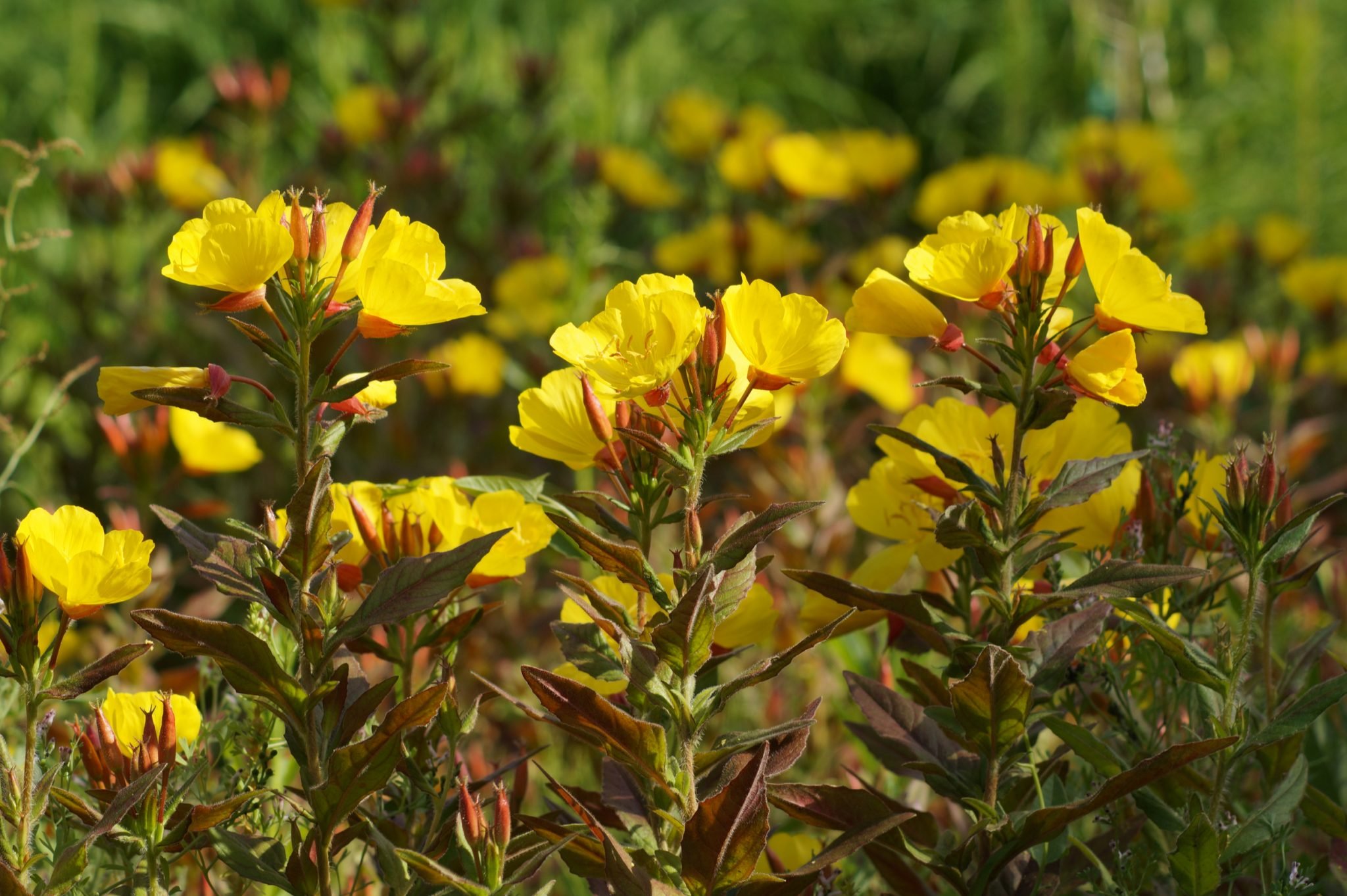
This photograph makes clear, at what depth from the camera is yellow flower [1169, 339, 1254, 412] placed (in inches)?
88.4

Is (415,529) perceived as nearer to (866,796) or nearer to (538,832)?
(538,832)

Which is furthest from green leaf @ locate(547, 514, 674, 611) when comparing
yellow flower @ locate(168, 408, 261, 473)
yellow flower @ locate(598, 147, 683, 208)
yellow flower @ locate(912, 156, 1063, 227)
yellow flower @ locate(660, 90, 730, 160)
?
yellow flower @ locate(660, 90, 730, 160)

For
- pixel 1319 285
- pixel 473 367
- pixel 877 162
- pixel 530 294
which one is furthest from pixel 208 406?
pixel 1319 285

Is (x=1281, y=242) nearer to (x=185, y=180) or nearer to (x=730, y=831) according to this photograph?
(x=185, y=180)

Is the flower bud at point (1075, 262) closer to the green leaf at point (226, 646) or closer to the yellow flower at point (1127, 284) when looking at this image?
the yellow flower at point (1127, 284)

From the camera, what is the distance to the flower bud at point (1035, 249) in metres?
0.93

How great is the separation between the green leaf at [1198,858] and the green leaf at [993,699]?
0.13 meters

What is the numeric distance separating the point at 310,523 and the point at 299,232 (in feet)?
0.63

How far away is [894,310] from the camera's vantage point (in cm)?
101

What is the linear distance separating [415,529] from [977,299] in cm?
47

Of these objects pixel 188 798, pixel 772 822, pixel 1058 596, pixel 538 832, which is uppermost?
pixel 1058 596

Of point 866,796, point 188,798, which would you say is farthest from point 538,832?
point 188,798

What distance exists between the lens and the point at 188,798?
1.25 metres

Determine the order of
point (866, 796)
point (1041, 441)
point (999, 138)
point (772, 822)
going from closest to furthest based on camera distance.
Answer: point (866, 796)
point (1041, 441)
point (772, 822)
point (999, 138)
